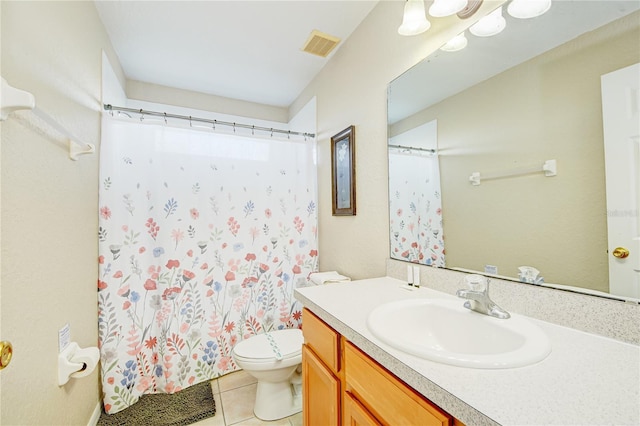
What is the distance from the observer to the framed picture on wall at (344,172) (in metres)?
1.79

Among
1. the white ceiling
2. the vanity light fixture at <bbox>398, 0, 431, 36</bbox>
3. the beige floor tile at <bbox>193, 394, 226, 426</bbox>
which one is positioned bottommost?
the beige floor tile at <bbox>193, 394, 226, 426</bbox>

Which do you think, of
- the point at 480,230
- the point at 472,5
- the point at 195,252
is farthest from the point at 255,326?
the point at 472,5

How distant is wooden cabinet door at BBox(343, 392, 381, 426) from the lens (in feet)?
2.45

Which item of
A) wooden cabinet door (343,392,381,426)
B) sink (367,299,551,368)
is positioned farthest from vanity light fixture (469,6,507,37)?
wooden cabinet door (343,392,381,426)

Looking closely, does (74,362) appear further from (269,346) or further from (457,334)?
(457,334)

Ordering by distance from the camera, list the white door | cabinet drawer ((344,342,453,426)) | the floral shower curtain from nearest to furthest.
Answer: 1. cabinet drawer ((344,342,453,426))
2. the white door
3. the floral shower curtain

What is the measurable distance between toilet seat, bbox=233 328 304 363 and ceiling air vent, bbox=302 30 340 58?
2030 mm

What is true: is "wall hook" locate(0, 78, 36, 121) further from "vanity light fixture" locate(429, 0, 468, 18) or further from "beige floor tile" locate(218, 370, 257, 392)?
"beige floor tile" locate(218, 370, 257, 392)

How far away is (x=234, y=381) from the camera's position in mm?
1899

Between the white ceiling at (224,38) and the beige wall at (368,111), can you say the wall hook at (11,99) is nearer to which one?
the white ceiling at (224,38)

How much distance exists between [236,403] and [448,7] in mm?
2341

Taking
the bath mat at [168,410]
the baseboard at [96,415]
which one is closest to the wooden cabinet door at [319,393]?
the bath mat at [168,410]

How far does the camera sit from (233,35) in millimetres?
1835

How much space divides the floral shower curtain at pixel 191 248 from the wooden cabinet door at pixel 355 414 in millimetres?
1309
